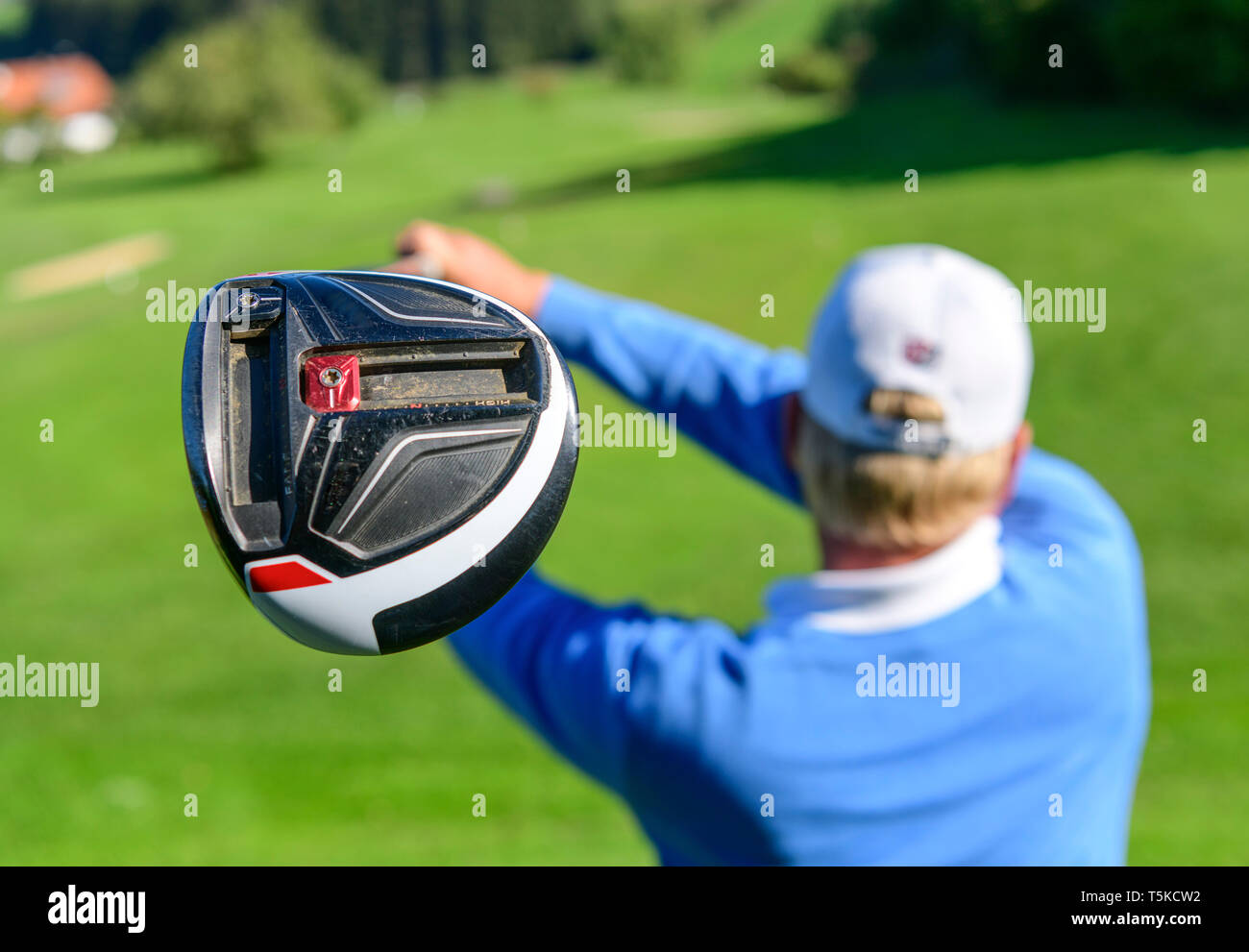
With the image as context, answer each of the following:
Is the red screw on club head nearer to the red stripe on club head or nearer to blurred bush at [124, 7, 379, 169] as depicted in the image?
the red stripe on club head

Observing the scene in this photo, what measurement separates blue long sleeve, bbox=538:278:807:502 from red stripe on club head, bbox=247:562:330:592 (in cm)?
106

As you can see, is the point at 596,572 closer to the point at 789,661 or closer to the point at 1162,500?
the point at 1162,500

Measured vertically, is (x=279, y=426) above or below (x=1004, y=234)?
below

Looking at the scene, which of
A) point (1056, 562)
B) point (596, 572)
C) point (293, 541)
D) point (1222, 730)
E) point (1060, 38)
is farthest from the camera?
point (1060, 38)

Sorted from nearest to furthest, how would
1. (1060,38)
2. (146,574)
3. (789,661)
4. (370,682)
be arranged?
(789,661) < (370,682) < (146,574) < (1060,38)

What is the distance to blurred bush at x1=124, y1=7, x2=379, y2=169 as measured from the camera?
38.6 meters

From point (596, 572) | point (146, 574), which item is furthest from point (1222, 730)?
point (146, 574)

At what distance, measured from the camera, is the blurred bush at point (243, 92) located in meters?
38.6

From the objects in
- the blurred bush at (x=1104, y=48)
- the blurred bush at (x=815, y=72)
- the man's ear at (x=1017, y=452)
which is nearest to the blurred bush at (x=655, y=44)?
the blurred bush at (x=815, y=72)

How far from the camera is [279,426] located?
2.35ft

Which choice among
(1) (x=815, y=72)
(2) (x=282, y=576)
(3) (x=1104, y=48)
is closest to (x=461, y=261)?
(2) (x=282, y=576)

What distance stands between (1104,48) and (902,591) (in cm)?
2853

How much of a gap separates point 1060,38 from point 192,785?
91.7 feet

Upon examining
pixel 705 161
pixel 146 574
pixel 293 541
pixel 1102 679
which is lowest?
pixel 146 574
